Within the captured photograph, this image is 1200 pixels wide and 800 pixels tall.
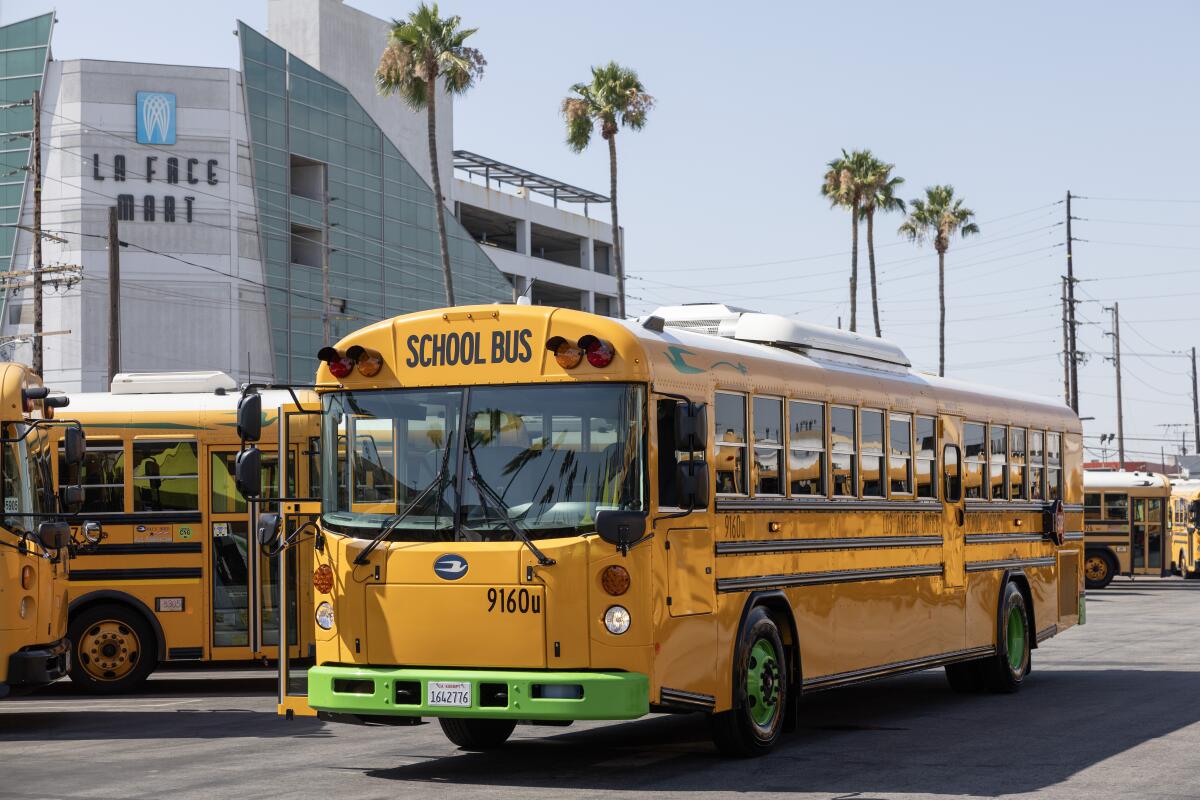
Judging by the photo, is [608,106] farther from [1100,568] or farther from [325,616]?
[325,616]

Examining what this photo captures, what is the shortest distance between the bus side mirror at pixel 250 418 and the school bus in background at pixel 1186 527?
1394 inches

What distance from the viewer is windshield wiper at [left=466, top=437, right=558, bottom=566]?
10227mm

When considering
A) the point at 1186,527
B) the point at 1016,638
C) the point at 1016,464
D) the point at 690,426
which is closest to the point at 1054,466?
the point at 1016,464

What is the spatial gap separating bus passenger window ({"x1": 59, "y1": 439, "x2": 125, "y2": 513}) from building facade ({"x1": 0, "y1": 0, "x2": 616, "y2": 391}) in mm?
45791

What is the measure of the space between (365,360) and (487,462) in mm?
1185

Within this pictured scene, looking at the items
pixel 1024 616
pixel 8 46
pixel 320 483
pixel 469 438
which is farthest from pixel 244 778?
pixel 8 46

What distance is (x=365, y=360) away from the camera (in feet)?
36.5

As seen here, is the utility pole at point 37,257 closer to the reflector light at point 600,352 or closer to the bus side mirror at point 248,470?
the bus side mirror at point 248,470

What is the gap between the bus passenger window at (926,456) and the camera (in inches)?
577

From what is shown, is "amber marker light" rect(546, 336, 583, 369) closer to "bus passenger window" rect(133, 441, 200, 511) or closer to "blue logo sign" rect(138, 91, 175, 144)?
"bus passenger window" rect(133, 441, 200, 511)

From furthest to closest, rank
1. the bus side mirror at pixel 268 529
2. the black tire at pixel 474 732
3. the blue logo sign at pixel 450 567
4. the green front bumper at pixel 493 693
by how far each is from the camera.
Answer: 1. the black tire at pixel 474 732
2. the bus side mirror at pixel 268 529
3. the blue logo sign at pixel 450 567
4. the green front bumper at pixel 493 693

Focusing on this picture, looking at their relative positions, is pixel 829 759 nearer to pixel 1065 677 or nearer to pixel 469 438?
pixel 469 438

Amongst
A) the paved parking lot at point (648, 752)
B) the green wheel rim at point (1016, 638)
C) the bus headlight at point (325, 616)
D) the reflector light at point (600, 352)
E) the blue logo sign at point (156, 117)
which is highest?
the blue logo sign at point (156, 117)

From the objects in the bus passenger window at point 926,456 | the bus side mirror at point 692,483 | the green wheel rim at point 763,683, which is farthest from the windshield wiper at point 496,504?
the bus passenger window at point 926,456
